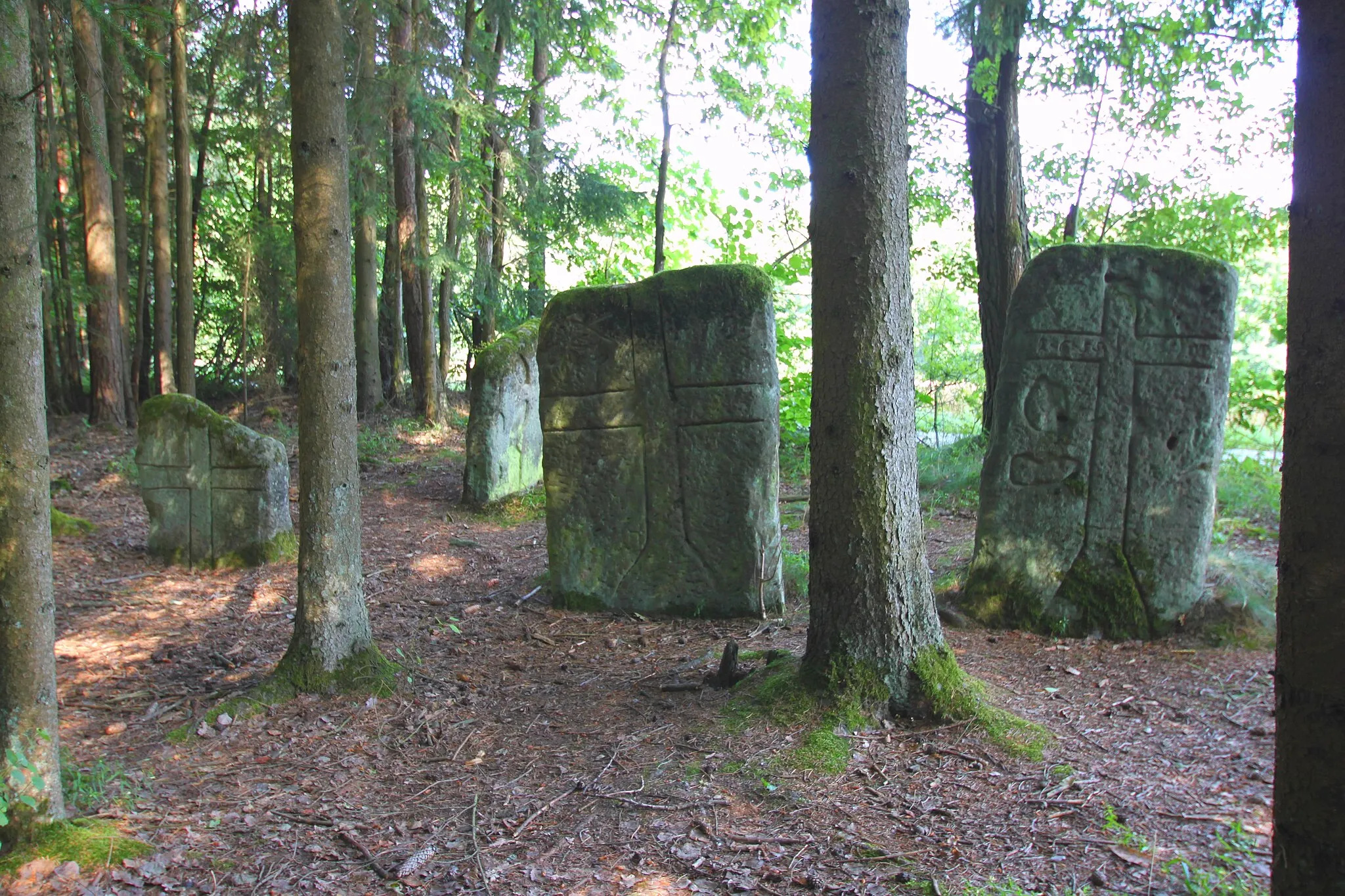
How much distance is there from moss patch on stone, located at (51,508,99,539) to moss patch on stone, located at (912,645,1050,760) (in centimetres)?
705

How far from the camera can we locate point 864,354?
11.1 ft

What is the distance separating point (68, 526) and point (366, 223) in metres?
7.26

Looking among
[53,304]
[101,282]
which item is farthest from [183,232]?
[53,304]

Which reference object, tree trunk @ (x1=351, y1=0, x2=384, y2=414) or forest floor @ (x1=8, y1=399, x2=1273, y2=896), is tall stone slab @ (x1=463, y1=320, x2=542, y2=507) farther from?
forest floor @ (x1=8, y1=399, x2=1273, y2=896)

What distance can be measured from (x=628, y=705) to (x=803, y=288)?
16117 millimetres

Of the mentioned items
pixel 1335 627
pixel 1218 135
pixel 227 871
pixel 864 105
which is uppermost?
pixel 1218 135

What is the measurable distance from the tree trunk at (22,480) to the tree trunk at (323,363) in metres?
1.26

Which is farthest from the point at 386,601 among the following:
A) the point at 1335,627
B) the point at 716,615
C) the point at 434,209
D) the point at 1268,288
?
the point at 1268,288

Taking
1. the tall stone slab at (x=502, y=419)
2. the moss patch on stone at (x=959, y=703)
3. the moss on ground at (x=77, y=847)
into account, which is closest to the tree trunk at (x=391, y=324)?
the tall stone slab at (x=502, y=419)

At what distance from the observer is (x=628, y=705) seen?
404cm

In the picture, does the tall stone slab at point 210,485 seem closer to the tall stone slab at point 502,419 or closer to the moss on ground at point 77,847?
the tall stone slab at point 502,419

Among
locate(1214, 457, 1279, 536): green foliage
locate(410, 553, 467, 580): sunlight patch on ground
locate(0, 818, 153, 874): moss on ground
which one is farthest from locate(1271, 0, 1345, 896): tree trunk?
locate(410, 553, 467, 580): sunlight patch on ground

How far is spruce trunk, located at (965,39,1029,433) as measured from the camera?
8242 millimetres

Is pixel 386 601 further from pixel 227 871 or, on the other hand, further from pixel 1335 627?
pixel 1335 627
